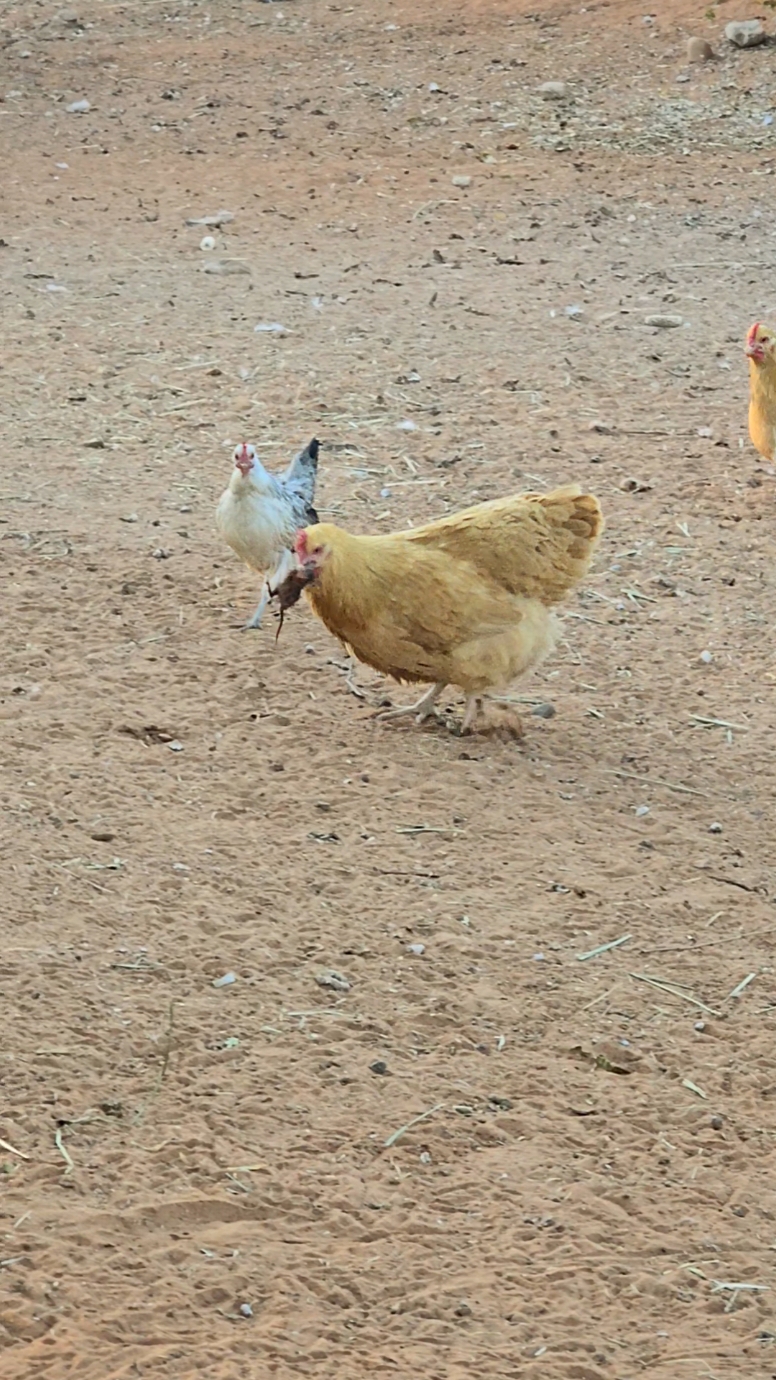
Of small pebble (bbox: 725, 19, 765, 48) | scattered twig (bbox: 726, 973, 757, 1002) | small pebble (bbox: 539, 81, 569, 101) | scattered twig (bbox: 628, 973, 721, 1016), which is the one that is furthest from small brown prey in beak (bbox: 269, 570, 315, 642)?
small pebble (bbox: 725, 19, 765, 48)

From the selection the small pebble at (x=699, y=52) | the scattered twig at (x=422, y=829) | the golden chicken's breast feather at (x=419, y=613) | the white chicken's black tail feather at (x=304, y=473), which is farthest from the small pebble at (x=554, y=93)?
the scattered twig at (x=422, y=829)

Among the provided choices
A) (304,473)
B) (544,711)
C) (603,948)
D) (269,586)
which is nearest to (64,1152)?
(603,948)

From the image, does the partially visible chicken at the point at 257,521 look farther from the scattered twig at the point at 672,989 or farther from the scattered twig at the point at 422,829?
the scattered twig at the point at 672,989

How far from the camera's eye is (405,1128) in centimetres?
354

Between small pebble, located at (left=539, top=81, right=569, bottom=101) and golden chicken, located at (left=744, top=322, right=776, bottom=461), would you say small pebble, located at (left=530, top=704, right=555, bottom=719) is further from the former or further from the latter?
small pebble, located at (left=539, top=81, right=569, bottom=101)

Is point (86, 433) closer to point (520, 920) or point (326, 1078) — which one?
point (520, 920)

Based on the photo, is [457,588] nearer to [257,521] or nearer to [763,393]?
[257,521]

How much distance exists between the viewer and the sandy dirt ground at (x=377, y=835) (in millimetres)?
3145

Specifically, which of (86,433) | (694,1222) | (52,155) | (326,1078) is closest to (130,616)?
(86,433)

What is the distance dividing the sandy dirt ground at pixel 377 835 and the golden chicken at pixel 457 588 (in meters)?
0.26

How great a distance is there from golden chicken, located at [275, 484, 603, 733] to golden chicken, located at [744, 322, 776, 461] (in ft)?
6.68

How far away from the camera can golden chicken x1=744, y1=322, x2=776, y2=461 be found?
23.0 feet

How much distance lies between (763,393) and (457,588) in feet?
8.41

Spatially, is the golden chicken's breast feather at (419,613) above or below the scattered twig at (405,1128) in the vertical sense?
above
